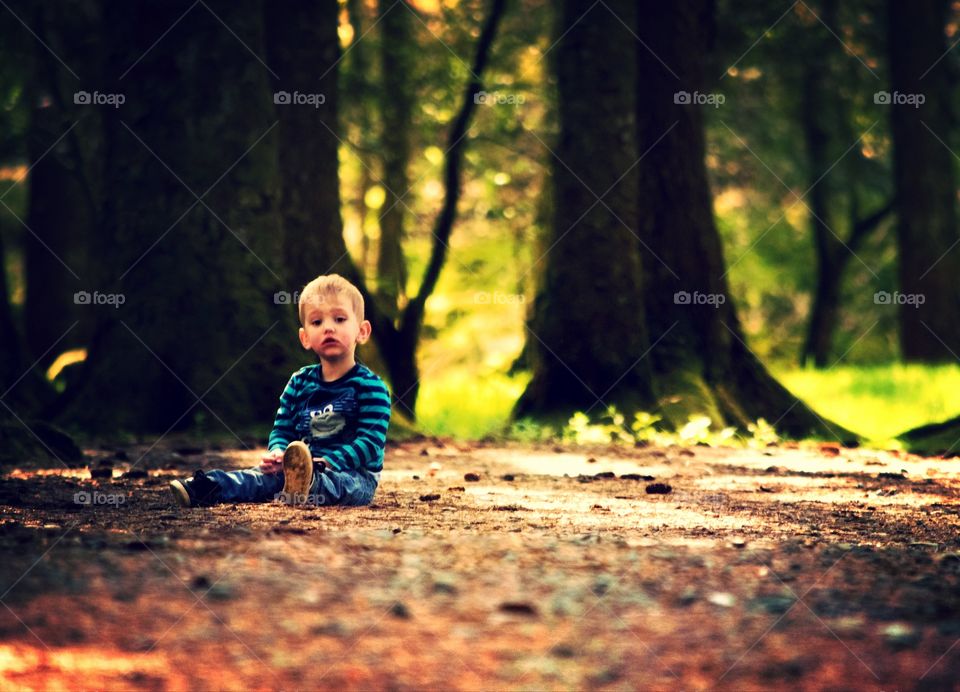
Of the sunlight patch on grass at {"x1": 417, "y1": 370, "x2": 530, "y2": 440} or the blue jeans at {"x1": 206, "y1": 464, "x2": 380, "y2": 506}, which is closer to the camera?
the blue jeans at {"x1": 206, "y1": 464, "x2": 380, "y2": 506}

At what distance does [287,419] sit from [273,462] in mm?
467

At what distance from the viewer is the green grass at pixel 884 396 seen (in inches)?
467

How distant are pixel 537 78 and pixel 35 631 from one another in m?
20.9

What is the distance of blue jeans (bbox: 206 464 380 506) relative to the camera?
5.37 metres

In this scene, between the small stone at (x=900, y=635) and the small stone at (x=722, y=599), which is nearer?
the small stone at (x=900, y=635)

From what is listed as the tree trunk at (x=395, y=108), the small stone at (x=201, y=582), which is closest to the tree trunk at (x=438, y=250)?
the tree trunk at (x=395, y=108)

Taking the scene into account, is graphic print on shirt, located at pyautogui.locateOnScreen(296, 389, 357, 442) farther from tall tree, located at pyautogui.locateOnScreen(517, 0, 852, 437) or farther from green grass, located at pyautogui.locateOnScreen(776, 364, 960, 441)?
green grass, located at pyautogui.locateOnScreen(776, 364, 960, 441)

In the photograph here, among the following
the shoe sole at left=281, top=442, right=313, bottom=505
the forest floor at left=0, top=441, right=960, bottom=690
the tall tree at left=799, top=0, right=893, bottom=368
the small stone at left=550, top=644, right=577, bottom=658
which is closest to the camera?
the forest floor at left=0, top=441, right=960, bottom=690

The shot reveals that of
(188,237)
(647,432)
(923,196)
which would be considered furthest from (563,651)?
(923,196)

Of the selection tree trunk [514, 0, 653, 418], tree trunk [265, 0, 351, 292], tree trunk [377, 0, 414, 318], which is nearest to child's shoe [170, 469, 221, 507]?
tree trunk [265, 0, 351, 292]

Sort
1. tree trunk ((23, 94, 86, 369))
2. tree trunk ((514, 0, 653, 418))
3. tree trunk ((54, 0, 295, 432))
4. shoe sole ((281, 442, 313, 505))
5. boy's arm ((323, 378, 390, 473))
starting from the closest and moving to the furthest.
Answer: shoe sole ((281, 442, 313, 505))
boy's arm ((323, 378, 390, 473))
tree trunk ((54, 0, 295, 432))
tree trunk ((514, 0, 653, 418))
tree trunk ((23, 94, 86, 369))

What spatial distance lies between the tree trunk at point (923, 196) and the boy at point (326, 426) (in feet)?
42.4

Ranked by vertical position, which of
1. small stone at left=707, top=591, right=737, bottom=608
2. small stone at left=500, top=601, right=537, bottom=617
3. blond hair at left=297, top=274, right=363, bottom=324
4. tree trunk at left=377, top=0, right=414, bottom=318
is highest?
tree trunk at left=377, top=0, right=414, bottom=318

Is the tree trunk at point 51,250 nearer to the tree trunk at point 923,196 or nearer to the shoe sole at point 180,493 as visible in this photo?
the shoe sole at point 180,493
